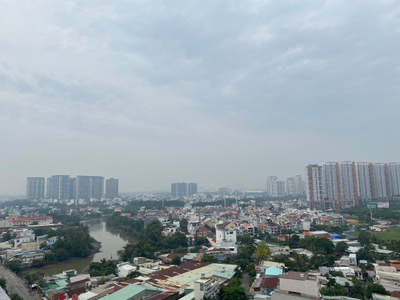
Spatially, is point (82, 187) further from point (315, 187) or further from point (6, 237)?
point (315, 187)

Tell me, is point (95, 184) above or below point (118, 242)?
above

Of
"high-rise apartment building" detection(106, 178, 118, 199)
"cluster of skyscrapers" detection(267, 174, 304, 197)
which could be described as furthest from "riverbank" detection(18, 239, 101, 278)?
"cluster of skyscrapers" detection(267, 174, 304, 197)

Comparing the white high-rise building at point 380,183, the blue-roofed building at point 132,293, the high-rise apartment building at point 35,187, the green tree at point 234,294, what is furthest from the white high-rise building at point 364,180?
the high-rise apartment building at point 35,187

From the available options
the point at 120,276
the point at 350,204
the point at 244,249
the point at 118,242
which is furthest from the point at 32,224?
the point at 350,204

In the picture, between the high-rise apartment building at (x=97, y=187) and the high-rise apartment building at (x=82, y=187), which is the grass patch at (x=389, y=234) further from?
the high-rise apartment building at (x=97, y=187)

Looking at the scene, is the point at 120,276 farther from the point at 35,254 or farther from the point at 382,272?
the point at 382,272

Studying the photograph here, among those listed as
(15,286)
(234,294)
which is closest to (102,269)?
(15,286)
